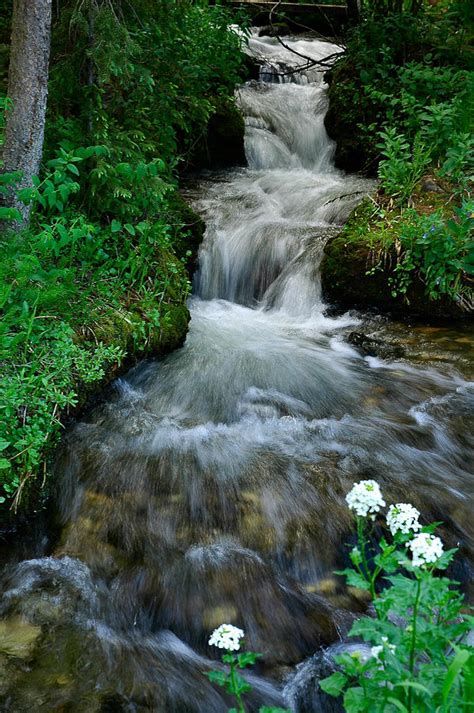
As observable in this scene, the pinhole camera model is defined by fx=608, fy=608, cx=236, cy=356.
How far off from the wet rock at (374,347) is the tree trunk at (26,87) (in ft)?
10.6

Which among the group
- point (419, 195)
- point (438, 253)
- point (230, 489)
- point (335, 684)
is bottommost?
point (230, 489)

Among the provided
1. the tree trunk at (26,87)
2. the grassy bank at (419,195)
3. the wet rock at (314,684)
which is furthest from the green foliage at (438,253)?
the wet rock at (314,684)

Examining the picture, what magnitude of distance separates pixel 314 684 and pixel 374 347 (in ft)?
11.7

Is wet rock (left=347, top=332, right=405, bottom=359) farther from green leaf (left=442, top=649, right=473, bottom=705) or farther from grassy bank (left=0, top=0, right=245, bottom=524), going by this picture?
green leaf (left=442, top=649, right=473, bottom=705)

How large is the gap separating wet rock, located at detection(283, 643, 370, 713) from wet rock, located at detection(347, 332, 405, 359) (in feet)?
10.4

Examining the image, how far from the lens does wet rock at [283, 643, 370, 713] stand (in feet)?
8.64

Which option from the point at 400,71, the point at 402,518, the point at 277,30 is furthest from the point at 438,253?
the point at 277,30

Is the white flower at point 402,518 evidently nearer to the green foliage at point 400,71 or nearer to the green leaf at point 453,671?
the green leaf at point 453,671

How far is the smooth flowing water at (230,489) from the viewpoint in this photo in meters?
2.78

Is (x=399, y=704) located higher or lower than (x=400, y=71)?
lower

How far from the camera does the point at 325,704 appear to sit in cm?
263

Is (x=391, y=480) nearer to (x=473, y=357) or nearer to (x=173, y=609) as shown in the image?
(x=173, y=609)

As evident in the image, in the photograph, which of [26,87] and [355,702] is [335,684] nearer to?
[355,702]

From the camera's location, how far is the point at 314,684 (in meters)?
2.72
